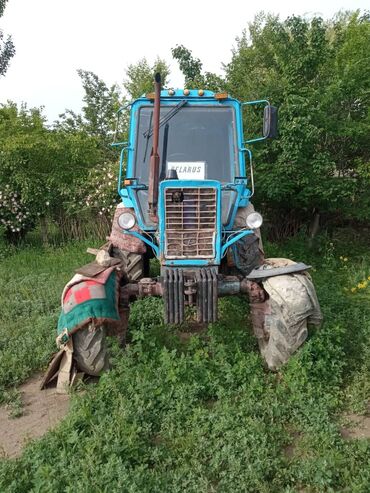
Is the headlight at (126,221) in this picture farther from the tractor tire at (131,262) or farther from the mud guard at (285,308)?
the mud guard at (285,308)

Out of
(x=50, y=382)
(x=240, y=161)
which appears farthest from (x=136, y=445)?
(x=240, y=161)

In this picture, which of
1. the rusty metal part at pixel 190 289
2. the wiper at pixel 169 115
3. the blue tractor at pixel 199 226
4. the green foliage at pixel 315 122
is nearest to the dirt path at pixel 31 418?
the blue tractor at pixel 199 226

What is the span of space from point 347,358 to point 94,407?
2.27 m

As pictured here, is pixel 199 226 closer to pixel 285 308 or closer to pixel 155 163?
pixel 155 163

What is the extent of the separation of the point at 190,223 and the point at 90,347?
51.9 inches

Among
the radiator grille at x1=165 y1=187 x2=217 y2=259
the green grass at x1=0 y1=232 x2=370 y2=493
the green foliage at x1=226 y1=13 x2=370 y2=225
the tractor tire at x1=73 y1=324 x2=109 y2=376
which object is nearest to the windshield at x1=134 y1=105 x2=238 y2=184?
the radiator grille at x1=165 y1=187 x2=217 y2=259

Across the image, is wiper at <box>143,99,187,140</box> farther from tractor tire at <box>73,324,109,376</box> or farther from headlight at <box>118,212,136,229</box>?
tractor tire at <box>73,324,109,376</box>

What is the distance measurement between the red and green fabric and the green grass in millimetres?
472

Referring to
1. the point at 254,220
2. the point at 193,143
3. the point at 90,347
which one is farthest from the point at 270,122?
the point at 90,347

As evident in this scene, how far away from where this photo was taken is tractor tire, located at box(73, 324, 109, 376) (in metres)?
3.90

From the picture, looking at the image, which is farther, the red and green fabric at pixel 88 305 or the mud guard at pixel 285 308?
the mud guard at pixel 285 308

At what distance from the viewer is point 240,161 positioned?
4.95 m

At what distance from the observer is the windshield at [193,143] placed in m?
4.95

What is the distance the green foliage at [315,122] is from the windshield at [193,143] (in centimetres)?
266
